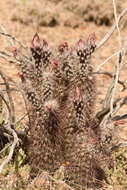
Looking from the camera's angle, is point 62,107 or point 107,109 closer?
point 62,107

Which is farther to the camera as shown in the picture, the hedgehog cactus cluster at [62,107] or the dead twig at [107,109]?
the dead twig at [107,109]

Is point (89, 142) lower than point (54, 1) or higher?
lower

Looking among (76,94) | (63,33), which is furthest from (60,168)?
(63,33)

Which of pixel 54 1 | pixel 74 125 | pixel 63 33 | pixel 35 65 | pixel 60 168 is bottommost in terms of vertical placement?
pixel 60 168

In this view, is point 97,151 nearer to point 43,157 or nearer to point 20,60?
point 43,157

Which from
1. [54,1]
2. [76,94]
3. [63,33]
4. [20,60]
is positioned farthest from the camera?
[54,1]

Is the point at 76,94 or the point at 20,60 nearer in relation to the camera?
the point at 76,94

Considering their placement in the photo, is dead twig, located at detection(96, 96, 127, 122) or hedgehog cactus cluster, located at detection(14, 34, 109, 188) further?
dead twig, located at detection(96, 96, 127, 122)

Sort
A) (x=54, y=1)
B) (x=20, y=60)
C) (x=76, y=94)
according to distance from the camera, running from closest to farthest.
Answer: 1. (x=76, y=94)
2. (x=20, y=60)
3. (x=54, y=1)
